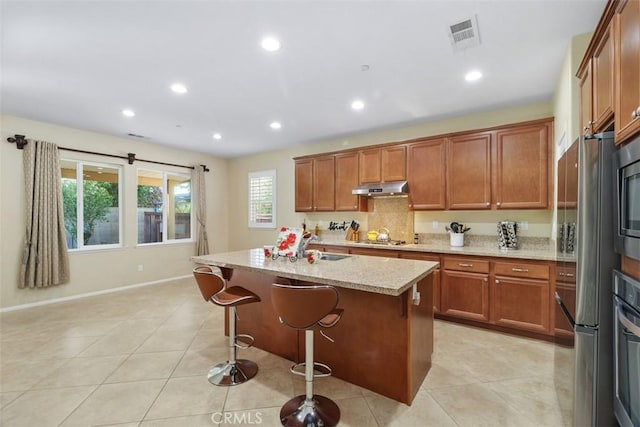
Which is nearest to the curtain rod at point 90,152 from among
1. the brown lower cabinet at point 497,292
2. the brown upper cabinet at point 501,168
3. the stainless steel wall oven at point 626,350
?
the brown lower cabinet at point 497,292

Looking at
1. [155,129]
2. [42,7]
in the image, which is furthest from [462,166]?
[155,129]

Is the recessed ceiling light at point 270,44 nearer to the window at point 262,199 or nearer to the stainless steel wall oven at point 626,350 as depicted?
the stainless steel wall oven at point 626,350

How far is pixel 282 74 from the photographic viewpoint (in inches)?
114

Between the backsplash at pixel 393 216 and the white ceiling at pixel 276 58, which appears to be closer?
the white ceiling at pixel 276 58

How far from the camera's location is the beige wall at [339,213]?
143 inches

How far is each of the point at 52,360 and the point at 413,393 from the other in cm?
318

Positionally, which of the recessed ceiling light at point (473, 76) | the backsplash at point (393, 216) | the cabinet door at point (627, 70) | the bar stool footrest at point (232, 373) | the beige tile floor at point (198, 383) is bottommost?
the beige tile floor at point (198, 383)

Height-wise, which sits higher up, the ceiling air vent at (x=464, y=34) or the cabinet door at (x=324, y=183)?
the ceiling air vent at (x=464, y=34)

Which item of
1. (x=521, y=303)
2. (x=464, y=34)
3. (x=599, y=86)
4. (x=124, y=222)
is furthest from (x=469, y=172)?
(x=124, y=222)

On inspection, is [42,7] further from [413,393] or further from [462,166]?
[462,166]

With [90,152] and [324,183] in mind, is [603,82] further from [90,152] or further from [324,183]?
[90,152]

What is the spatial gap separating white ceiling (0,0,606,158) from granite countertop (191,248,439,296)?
5.97 feet

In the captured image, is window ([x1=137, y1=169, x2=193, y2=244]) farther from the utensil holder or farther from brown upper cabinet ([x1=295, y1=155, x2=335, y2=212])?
the utensil holder

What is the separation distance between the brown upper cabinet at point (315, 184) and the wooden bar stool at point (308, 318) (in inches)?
128
